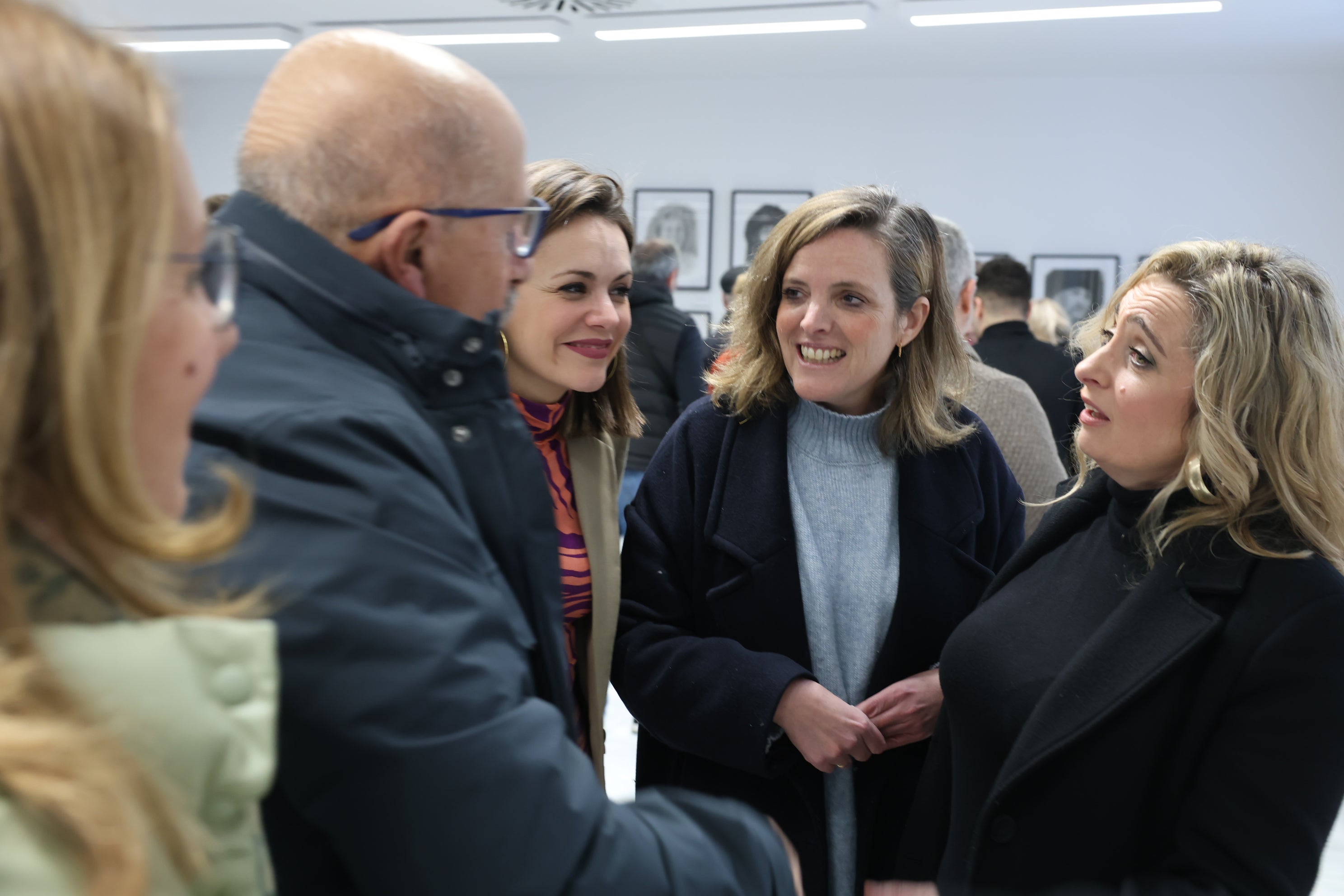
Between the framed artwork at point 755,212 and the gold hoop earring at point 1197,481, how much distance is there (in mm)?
7637

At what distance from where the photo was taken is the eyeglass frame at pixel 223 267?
2.31ft

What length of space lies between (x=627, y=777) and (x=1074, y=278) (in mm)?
6363

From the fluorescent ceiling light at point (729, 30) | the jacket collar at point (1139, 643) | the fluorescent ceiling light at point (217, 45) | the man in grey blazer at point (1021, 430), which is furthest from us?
the fluorescent ceiling light at point (217, 45)

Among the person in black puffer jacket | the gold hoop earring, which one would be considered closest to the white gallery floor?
the person in black puffer jacket

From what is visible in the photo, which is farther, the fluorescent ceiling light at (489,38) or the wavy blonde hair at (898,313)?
the fluorescent ceiling light at (489,38)

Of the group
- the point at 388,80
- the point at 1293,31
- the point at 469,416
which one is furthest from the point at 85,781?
the point at 1293,31

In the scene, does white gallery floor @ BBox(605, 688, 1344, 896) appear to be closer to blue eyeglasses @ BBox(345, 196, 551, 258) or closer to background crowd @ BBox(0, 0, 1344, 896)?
background crowd @ BBox(0, 0, 1344, 896)

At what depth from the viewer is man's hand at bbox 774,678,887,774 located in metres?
1.66

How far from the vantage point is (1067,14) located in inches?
267

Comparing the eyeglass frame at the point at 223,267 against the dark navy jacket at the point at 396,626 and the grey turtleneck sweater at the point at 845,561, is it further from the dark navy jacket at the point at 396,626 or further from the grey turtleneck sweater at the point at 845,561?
the grey turtleneck sweater at the point at 845,561

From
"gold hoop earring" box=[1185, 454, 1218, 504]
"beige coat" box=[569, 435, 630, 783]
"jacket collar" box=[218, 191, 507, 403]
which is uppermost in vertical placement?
"jacket collar" box=[218, 191, 507, 403]

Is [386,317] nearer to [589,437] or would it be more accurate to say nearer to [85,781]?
[85,781]

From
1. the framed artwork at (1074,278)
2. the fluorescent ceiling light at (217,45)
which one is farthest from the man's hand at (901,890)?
the fluorescent ceiling light at (217,45)

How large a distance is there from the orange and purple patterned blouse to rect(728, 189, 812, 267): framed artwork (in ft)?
23.9
